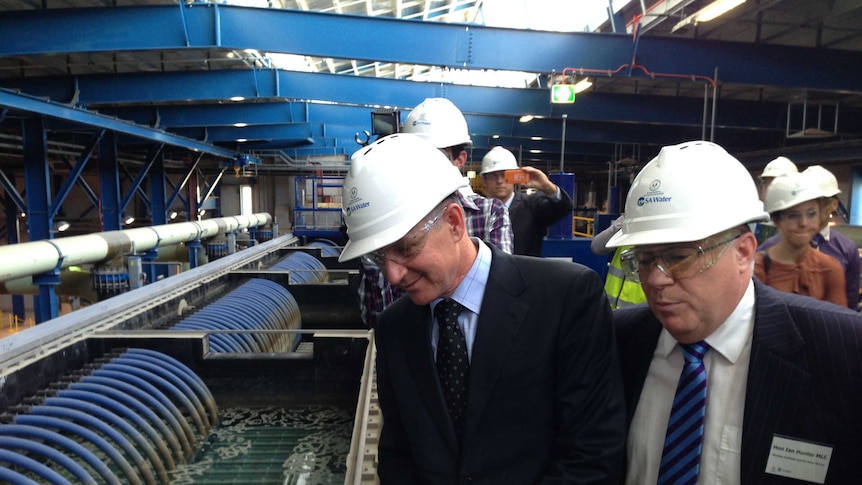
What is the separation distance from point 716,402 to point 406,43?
561cm

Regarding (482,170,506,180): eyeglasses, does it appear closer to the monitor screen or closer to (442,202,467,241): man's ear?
the monitor screen

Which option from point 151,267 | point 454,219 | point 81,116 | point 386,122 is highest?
point 81,116

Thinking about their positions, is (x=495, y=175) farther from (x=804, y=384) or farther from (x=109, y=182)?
(x=109, y=182)

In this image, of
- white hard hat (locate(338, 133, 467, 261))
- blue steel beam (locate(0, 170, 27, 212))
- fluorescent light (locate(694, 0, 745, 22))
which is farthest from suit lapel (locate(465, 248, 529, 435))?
blue steel beam (locate(0, 170, 27, 212))

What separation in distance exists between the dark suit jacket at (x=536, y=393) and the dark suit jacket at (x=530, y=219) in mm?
1963

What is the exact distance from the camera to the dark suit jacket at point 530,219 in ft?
10.7

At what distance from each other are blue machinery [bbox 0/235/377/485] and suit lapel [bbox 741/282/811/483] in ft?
4.24

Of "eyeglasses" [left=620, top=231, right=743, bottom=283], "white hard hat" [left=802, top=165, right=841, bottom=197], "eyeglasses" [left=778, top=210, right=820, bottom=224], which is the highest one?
"white hard hat" [left=802, top=165, right=841, bottom=197]

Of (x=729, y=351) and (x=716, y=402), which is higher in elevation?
(x=729, y=351)

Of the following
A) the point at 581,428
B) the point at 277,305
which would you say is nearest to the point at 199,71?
the point at 277,305

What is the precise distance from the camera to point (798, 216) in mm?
2752

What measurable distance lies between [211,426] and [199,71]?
22.3ft

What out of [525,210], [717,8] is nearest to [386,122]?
[525,210]

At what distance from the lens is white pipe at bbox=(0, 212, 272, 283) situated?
16.2 ft
